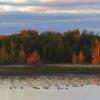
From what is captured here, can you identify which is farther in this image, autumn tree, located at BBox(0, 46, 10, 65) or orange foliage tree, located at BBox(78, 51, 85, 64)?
orange foliage tree, located at BBox(78, 51, 85, 64)

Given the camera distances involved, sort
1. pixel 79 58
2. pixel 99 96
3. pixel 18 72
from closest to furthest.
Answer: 1. pixel 99 96
2. pixel 18 72
3. pixel 79 58

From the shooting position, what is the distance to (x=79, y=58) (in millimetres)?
97062

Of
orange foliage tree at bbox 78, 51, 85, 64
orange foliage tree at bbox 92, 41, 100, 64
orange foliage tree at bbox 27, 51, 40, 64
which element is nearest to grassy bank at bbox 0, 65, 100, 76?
orange foliage tree at bbox 27, 51, 40, 64

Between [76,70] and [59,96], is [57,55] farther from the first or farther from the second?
[59,96]

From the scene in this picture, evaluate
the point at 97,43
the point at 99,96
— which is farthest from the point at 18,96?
the point at 97,43

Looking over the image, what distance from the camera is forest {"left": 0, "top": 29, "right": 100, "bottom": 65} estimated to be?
97.4m

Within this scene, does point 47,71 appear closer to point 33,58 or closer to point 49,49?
point 33,58

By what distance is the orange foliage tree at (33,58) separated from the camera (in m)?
95.4

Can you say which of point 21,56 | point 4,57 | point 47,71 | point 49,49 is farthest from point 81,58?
point 47,71

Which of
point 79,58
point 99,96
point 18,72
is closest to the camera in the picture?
point 99,96

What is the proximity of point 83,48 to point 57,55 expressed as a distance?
539cm

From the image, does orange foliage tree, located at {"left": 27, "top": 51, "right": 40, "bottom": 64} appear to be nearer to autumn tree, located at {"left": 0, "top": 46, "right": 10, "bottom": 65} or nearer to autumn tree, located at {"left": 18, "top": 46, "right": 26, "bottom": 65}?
autumn tree, located at {"left": 18, "top": 46, "right": 26, "bottom": 65}

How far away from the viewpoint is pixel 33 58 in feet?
316

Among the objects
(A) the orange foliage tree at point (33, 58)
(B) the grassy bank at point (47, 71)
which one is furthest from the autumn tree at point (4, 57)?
(B) the grassy bank at point (47, 71)
